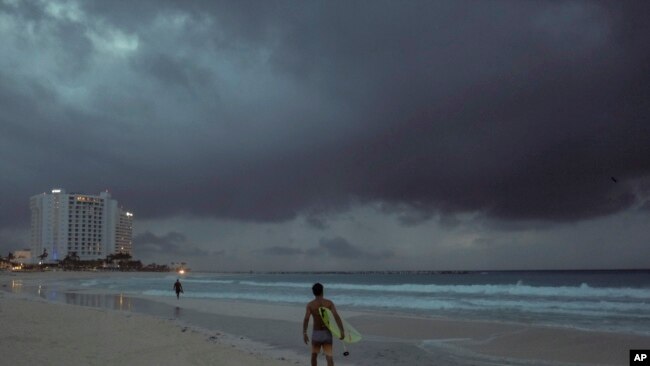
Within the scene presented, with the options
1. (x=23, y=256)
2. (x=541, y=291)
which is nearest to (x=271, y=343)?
(x=541, y=291)

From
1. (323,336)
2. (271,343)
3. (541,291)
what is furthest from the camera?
(541,291)

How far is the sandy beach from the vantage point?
35.6 feet

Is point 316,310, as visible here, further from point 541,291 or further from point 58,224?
point 58,224

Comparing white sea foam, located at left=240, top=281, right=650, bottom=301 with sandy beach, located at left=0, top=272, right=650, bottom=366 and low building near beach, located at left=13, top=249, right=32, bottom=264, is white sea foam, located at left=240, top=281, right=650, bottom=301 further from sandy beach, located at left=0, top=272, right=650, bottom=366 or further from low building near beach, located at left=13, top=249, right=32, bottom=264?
low building near beach, located at left=13, top=249, right=32, bottom=264

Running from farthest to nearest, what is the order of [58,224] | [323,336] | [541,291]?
[58,224]
[541,291]
[323,336]

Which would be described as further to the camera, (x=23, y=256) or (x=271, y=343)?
(x=23, y=256)

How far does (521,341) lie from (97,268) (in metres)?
185

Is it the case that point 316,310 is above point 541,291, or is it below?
above

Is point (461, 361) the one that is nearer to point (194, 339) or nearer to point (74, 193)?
point (194, 339)

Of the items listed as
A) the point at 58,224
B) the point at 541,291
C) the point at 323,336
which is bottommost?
the point at 541,291

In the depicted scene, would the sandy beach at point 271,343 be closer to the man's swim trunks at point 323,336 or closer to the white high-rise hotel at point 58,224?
the man's swim trunks at point 323,336

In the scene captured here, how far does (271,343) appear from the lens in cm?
1402

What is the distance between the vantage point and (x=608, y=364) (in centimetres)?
1134

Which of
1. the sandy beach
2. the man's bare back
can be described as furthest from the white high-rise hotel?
the man's bare back
